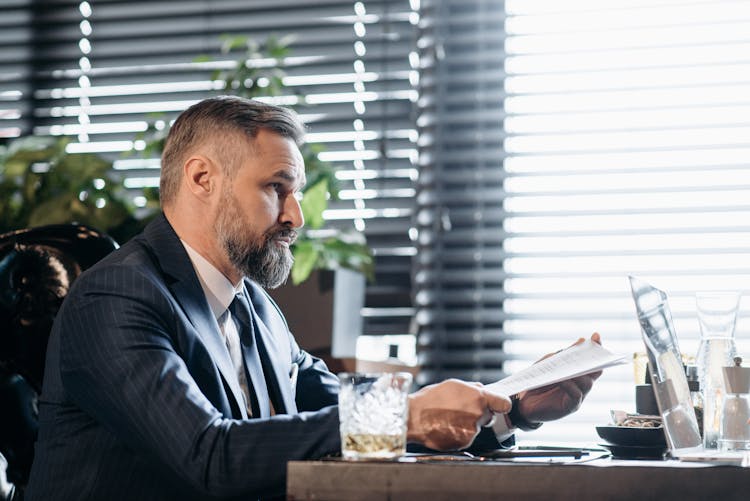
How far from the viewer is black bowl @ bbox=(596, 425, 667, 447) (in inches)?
50.8

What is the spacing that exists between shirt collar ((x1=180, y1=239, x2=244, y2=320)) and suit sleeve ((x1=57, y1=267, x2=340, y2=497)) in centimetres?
24

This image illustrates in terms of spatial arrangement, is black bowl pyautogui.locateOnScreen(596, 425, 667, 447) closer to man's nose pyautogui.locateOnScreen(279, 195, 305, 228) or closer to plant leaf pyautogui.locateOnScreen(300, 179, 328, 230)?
man's nose pyautogui.locateOnScreen(279, 195, 305, 228)

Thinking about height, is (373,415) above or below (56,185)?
below

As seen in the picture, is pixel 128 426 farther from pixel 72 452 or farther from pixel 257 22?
pixel 257 22

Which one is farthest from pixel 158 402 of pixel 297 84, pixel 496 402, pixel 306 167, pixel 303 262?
pixel 297 84

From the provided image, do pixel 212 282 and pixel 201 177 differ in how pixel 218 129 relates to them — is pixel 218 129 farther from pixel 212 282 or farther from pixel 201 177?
pixel 212 282

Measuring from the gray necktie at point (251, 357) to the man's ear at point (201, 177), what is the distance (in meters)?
0.20

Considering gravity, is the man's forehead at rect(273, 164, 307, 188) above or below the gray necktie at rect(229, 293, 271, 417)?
above

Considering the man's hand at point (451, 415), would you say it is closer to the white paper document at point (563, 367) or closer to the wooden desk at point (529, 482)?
the white paper document at point (563, 367)

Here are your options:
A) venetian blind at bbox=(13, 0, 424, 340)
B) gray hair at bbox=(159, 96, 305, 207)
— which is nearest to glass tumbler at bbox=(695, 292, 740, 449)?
gray hair at bbox=(159, 96, 305, 207)

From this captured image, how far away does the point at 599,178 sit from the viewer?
250 cm

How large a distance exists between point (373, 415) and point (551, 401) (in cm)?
52

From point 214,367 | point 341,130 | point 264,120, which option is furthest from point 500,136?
point 214,367

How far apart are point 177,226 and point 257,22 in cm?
133
